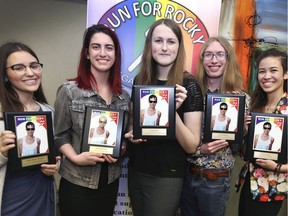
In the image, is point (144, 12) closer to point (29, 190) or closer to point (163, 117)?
point (163, 117)

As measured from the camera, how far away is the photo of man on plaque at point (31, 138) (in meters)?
1.38

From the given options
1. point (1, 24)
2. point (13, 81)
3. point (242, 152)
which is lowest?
point (242, 152)

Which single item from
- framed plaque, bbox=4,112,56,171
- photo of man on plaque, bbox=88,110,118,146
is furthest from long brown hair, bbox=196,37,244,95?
framed plaque, bbox=4,112,56,171

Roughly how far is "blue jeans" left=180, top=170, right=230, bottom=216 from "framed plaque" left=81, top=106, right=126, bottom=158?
0.54 metres

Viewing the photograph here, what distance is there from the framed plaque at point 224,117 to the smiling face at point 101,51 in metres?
0.63

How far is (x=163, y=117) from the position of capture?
1.58 metres

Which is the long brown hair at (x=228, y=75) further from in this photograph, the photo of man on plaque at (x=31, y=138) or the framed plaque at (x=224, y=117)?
the photo of man on plaque at (x=31, y=138)

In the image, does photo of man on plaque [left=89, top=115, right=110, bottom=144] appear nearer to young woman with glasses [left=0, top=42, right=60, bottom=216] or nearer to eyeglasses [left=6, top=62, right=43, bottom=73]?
young woman with glasses [left=0, top=42, right=60, bottom=216]

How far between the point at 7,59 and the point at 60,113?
0.40 meters

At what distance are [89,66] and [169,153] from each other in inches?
28.6

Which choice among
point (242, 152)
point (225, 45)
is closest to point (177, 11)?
point (225, 45)

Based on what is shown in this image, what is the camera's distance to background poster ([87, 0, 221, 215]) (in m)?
2.22

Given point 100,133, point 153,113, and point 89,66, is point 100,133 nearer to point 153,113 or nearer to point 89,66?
point 153,113

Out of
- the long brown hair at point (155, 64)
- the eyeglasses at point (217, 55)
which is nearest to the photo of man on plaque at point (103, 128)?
the long brown hair at point (155, 64)
